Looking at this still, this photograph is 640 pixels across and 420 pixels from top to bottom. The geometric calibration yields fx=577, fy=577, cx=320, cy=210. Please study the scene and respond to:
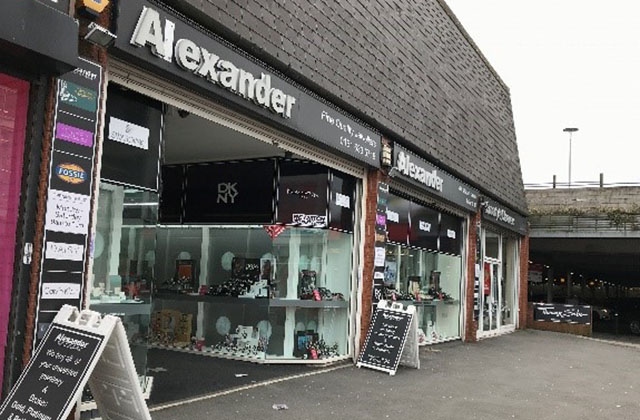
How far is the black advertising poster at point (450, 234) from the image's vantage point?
46.9 feet

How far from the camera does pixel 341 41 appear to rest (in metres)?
9.24

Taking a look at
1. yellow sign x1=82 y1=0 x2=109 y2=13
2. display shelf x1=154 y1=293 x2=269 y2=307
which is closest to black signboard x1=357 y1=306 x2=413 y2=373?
display shelf x1=154 y1=293 x2=269 y2=307

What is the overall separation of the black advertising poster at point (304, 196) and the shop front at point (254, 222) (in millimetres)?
17

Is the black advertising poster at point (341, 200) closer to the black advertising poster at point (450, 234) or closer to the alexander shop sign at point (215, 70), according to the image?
the alexander shop sign at point (215, 70)

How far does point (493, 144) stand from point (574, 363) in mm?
7456

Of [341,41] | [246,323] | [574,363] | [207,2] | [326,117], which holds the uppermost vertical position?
[341,41]

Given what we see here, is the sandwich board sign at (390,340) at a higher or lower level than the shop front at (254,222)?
lower

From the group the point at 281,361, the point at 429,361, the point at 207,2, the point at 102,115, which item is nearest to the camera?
the point at 102,115

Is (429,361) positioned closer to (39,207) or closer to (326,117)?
(326,117)

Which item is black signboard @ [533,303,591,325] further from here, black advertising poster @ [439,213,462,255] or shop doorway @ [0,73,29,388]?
shop doorway @ [0,73,29,388]

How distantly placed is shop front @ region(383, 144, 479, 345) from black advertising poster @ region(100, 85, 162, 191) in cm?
536

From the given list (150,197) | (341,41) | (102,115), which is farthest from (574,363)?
(102,115)

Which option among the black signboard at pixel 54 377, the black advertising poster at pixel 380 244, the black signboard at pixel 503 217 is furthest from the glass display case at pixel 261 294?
the black signboard at pixel 503 217

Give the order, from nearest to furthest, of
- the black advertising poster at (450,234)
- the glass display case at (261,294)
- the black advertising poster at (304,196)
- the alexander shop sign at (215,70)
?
1. the alexander shop sign at (215,70)
2. the glass display case at (261,294)
3. the black advertising poster at (304,196)
4. the black advertising poster at (450,234)
